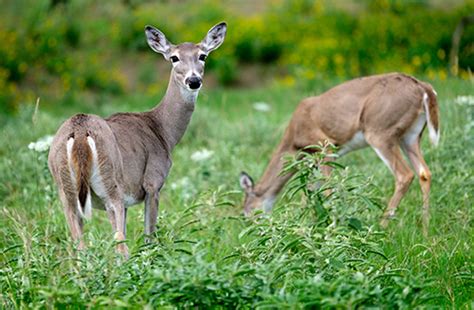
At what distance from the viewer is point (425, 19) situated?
51.7 ft

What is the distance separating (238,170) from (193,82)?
270 cm

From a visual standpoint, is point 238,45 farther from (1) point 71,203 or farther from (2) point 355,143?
(1) point 71,203

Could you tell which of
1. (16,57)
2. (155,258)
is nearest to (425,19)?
(16,57)

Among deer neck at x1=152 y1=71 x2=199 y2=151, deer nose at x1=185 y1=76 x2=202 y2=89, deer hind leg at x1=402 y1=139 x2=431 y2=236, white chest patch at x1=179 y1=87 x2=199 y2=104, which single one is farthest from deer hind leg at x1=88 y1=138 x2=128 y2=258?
deer hind leg at x1=402 y1=139 x2=431 y2=236

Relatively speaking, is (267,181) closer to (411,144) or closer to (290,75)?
(411,144)

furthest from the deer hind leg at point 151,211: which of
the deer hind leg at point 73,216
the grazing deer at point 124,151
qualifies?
the deer hind leg at point 73,216

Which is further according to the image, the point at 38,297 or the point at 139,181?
the point at 139,181

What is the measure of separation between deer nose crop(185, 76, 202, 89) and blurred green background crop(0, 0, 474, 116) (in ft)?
25.3

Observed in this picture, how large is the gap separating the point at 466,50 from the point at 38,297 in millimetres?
11521

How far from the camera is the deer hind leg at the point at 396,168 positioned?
7781 mm

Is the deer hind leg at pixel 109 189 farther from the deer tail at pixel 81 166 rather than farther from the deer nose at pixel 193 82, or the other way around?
the deer nose at pixel 193 82

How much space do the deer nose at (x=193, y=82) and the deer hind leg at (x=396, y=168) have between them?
2147 millimetres

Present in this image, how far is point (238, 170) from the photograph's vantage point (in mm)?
8945

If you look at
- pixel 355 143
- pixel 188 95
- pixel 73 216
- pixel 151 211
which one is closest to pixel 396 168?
pixel 355 143
